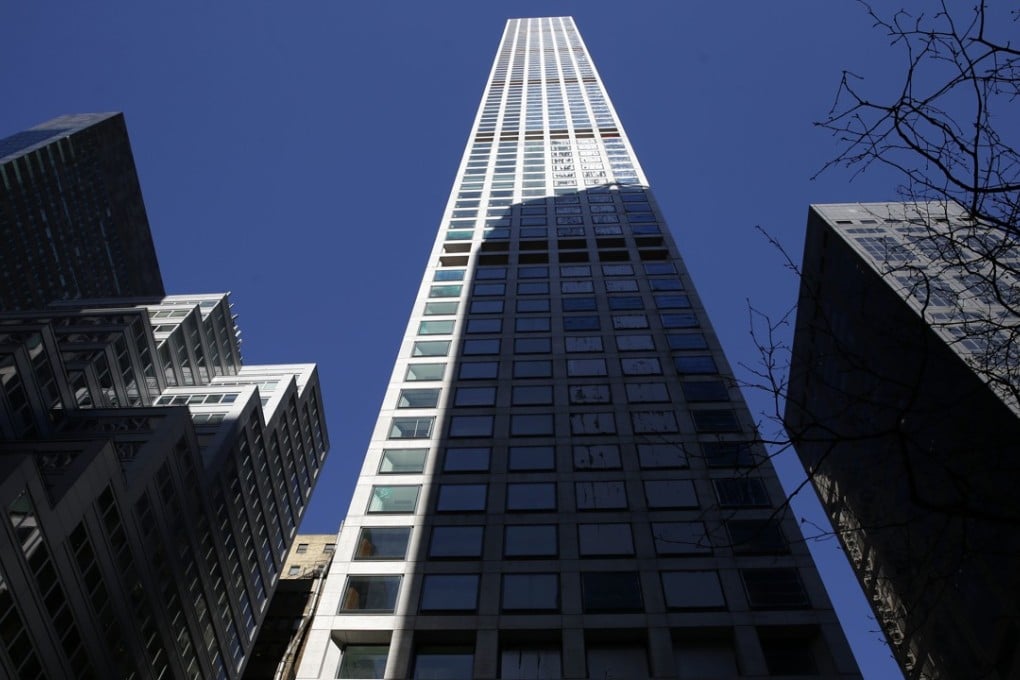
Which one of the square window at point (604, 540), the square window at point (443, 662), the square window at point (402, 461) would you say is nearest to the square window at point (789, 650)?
the square window at point (604, 540)

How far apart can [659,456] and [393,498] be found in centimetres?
1095

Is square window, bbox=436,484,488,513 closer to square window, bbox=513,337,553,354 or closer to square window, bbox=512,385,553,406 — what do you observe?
square window, bbox=512,385,553,406

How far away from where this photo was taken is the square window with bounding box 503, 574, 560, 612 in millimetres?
25203

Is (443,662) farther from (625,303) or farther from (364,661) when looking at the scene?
(625,303)

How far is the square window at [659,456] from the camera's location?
32031 millimetres

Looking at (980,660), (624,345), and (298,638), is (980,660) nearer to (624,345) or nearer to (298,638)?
(624,345)

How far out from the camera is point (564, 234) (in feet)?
195

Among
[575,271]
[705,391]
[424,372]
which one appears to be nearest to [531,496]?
[705,391]

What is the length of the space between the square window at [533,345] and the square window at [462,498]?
12.1 metres

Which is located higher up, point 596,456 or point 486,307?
point 486,307

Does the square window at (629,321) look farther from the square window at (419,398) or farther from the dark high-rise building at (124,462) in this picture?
the dark high-rise building at (124,462)

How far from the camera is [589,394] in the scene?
123 feet

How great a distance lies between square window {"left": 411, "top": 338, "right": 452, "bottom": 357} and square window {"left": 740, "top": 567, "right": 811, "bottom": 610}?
20.7 metres

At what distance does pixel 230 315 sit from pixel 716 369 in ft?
244
